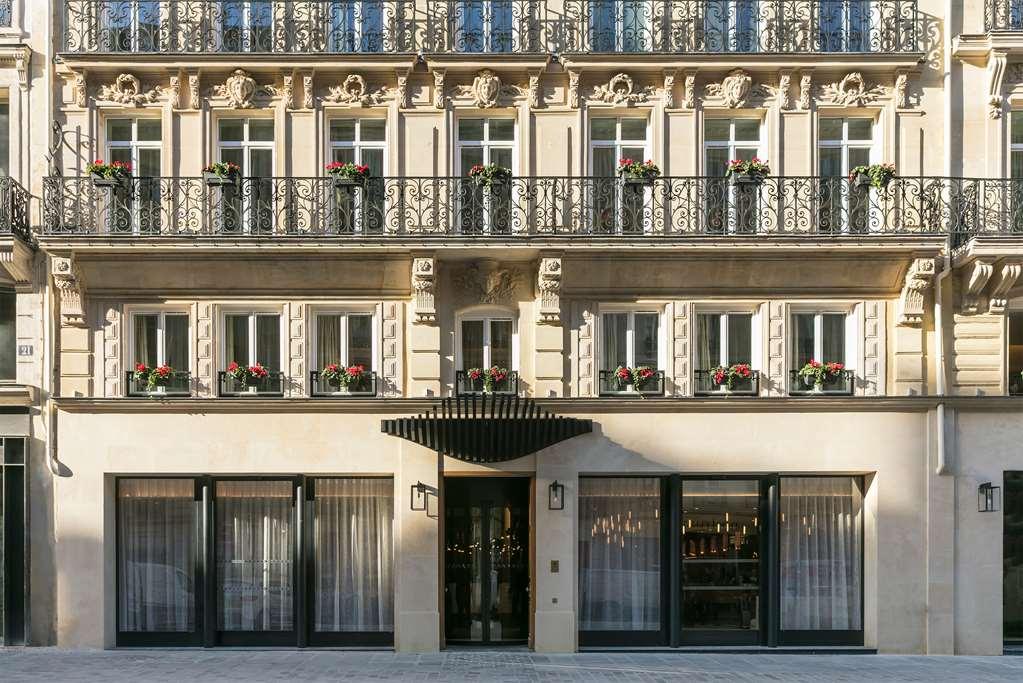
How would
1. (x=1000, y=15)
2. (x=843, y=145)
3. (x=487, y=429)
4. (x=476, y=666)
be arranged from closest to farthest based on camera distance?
1. (x=476, y=666)
2. (x=487, y=429)
3. (x=1000, y=15)
4. (x=843, y=145)

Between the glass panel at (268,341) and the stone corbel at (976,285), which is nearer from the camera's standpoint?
the stone corbel at (976,285)

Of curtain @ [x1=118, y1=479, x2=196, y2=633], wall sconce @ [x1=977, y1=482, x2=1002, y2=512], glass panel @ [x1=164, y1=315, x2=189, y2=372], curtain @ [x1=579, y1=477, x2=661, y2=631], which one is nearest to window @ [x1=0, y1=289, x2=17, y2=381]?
glass panel @ [x1=164, y1=315, x2=189, y2=372]

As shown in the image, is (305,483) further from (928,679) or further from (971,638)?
(971,638)

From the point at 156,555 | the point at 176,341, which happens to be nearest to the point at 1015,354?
the point at 176,341

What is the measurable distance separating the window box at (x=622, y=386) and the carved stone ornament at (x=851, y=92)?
5.48 meters

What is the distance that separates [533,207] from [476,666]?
725 cm

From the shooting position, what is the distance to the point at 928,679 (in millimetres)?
14133

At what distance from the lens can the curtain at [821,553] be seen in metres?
16.5

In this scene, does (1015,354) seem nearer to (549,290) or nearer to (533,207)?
(549,290)

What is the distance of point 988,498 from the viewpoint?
16203mm

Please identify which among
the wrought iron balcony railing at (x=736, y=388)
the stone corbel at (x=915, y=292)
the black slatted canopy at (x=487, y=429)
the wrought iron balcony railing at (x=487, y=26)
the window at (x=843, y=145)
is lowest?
the black slatted canopy at (x=487, y=429)

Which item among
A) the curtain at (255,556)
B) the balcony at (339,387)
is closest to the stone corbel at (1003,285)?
the balcony at (339,387)

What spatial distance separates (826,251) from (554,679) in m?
7.89

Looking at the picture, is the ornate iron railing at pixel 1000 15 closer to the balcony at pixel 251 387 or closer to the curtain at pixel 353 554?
the curtain at pixel 353 554
